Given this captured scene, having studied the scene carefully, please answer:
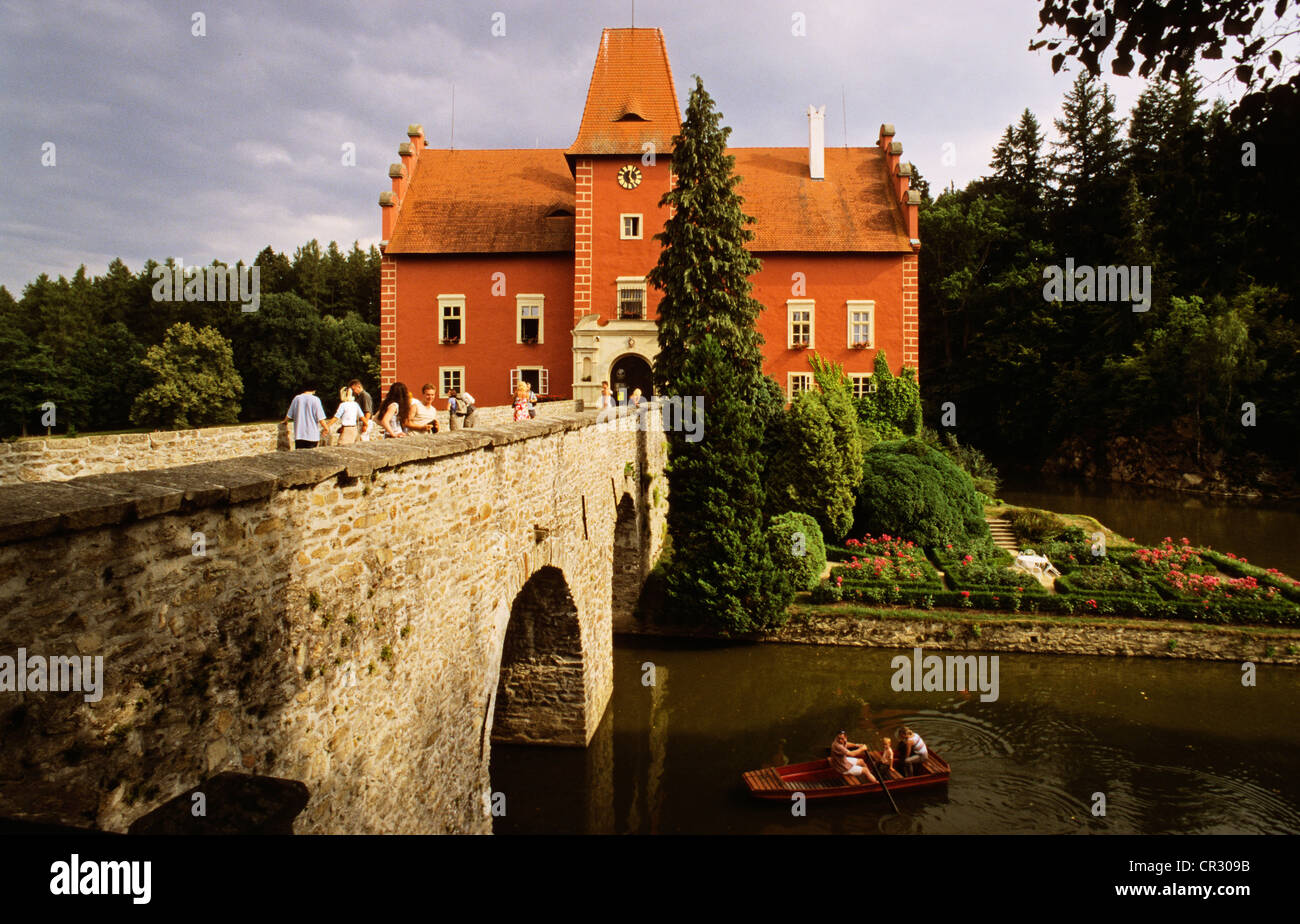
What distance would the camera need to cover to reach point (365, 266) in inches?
→ 2830

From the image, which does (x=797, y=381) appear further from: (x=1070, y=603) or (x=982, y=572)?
(x=1070, y=603)

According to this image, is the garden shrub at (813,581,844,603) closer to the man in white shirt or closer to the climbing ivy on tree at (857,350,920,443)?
the man in white shirt

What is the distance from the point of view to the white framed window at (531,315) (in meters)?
32.1

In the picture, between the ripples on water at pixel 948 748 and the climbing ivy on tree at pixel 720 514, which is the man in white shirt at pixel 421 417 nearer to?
the ripples on water at pixel 948 748

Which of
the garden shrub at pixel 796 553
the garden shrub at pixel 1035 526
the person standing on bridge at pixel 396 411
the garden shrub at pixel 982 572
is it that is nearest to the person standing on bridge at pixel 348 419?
the person standing on bridge at pixel 396 411

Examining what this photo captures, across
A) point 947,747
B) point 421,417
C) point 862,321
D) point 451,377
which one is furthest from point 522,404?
point 862,321

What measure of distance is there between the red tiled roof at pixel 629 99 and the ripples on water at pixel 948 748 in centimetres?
2113

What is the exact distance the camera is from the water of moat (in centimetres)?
1131

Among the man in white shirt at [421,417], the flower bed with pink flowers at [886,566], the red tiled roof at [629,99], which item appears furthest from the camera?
the red tiled roof at [629,99]

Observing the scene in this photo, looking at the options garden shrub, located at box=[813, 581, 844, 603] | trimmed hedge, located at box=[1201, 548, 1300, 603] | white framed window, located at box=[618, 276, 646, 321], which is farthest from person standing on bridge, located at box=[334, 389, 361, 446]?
trimmed hedge, located at box=[1201, 548, 1300, 603]

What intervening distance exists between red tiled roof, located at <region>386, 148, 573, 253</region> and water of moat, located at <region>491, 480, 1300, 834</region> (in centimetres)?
2042

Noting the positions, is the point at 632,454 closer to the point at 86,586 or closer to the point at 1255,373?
the point at 86,586

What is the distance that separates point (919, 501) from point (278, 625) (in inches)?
826

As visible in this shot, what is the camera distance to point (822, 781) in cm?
1180
